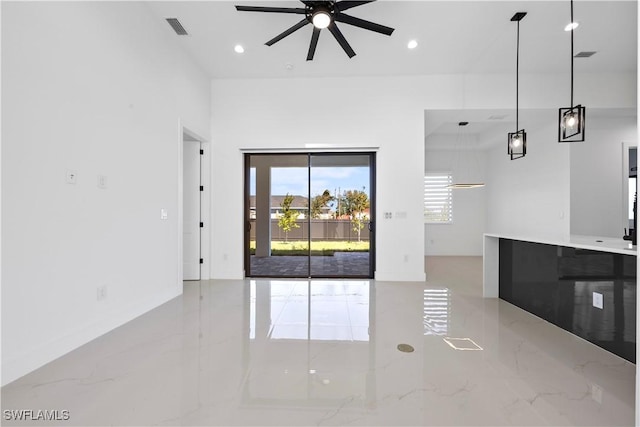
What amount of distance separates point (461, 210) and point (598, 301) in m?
5.45

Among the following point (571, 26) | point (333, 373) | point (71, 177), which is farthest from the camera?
point (571, 26)

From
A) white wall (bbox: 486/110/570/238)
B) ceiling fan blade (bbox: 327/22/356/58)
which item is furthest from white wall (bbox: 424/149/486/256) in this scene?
A: ceiling fan blade (bbox: 327/22/356/58)

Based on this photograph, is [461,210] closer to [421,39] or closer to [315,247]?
[315,247]

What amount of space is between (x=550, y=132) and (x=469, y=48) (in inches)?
124

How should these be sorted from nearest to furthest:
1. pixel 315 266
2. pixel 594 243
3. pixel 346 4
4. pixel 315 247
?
pixel 594 243 → pixel 346 4 → pixel 315 266 → pixel 315 247

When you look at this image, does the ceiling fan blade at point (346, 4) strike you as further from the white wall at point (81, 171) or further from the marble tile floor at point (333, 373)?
the marble tile floor at point (333, 373)

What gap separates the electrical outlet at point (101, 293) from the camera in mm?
2510

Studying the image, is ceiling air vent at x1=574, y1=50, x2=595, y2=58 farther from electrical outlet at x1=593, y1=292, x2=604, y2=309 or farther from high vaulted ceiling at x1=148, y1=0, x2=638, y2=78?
electrical outlet at x1=593, y1=292, x2=604, y2=309

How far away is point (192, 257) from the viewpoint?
4.66 meters

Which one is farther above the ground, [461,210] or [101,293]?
[461,210]

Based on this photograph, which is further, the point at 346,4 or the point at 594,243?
the point at 346,4

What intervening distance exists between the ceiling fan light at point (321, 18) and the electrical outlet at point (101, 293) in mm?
3301

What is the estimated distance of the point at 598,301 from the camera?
2.35 metres

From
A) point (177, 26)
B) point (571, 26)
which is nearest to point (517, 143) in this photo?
point (571, 26)
